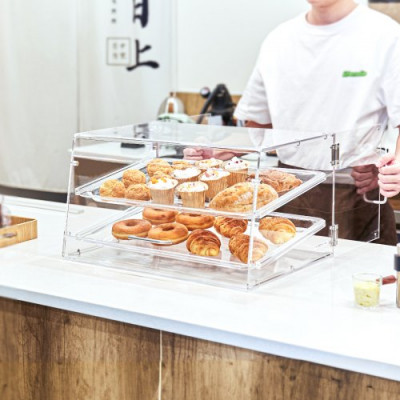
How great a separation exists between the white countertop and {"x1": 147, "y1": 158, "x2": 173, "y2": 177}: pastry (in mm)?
284

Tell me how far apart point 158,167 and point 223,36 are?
2.23 metres

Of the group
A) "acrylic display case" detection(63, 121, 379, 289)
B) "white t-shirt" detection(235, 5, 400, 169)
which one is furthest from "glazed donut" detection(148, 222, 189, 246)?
"white t-shirt" detection(235, 5, 400, 169)

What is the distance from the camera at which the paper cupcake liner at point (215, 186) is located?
1793mm

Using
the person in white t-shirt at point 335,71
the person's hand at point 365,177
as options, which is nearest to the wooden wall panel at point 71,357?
the person's hand at point 365,177

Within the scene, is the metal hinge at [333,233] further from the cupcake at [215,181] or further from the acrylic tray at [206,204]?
the cupcake at [215,181]

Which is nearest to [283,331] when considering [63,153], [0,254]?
[0,254]

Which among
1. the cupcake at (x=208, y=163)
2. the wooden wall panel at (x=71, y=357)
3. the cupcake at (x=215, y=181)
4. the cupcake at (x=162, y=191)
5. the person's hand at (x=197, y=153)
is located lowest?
the wooden wall panel at (x=71, y=357)

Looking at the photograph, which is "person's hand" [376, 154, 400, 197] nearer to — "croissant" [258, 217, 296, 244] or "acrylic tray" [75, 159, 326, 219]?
"acrylic tray" [75, 159, 326, 219]

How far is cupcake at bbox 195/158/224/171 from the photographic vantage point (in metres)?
1.84

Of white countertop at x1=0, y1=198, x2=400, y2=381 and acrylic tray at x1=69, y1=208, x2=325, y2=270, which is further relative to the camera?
acrylic tray at x1=69, y1=208, x2=325, y2=270

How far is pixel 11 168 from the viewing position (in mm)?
4273

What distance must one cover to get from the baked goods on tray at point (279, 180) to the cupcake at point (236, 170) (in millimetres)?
26

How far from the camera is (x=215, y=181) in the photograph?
1809 millimetres

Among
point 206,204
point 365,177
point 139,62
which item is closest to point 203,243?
point 206,204
